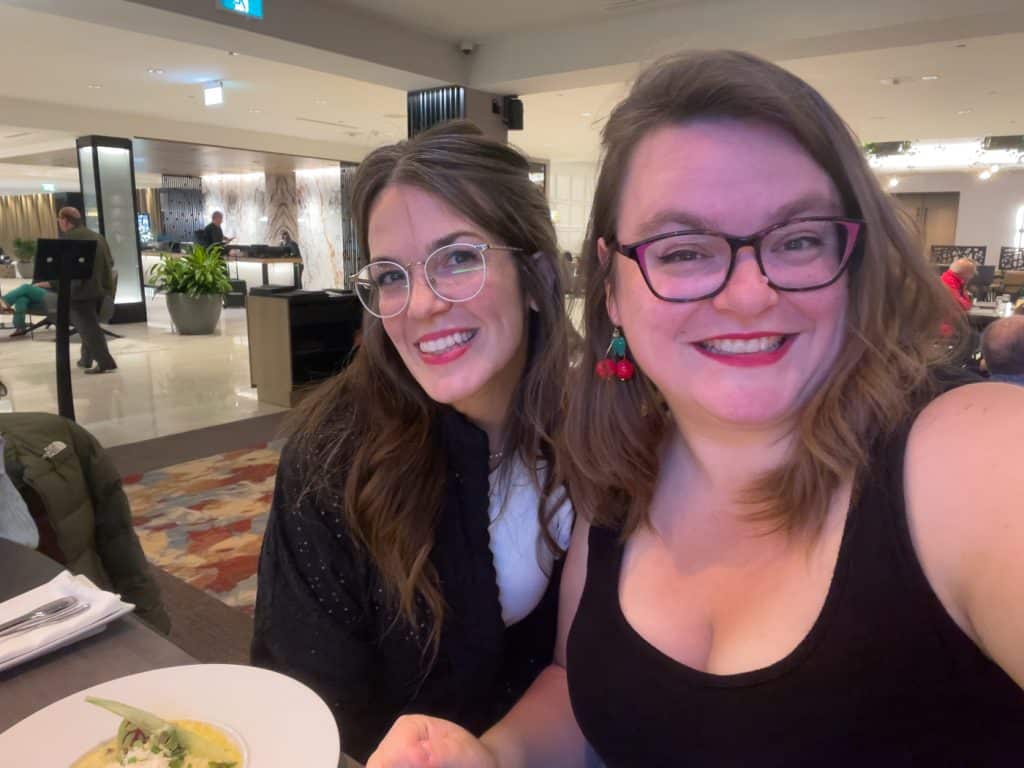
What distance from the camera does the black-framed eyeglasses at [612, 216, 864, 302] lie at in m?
0.77

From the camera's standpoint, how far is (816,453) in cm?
78

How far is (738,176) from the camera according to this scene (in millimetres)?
781

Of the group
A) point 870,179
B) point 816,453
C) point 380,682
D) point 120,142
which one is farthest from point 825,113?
point 120,142

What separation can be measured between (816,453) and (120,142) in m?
12.0

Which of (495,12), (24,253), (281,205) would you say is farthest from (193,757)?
(24,253)

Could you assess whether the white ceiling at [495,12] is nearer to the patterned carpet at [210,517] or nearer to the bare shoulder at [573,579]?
the patterned carpet at [210,517]

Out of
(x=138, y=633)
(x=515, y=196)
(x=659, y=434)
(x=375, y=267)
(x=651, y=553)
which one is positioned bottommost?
(x=138, y=633)

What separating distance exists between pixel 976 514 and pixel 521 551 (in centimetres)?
67

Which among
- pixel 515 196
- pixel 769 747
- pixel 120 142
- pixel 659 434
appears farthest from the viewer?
pixel 120 142

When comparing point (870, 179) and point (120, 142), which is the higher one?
point (120, 142)

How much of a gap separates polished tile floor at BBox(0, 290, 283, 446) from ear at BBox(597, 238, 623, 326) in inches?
190

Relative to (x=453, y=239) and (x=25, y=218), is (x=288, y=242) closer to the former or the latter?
(x=25, y=218)

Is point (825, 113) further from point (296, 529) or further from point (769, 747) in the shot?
point (296, 529)

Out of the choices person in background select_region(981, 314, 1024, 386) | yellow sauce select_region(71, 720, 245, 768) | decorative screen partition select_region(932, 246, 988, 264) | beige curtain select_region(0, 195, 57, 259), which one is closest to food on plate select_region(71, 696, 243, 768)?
yellow sauce select_region(71, 720, 245, 768)
